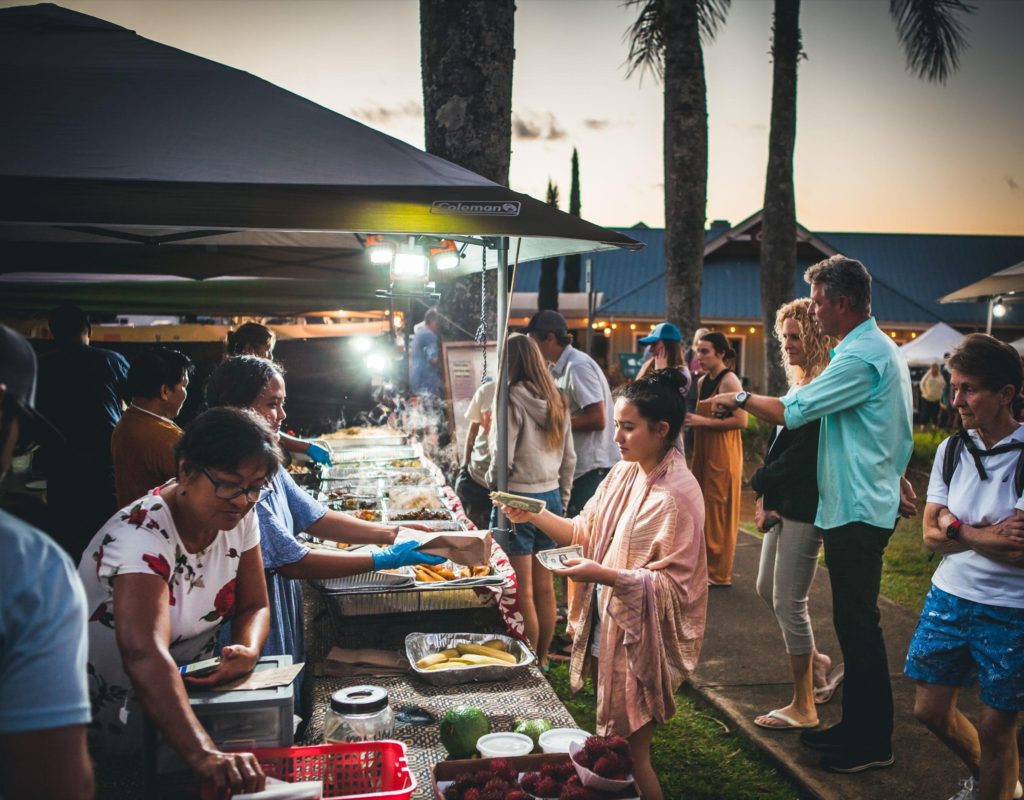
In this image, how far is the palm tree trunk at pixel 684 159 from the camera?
968cm

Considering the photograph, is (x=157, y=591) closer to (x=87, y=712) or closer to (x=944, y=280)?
(x=87, y=712)

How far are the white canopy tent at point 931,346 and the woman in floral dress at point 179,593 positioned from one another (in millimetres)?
23701

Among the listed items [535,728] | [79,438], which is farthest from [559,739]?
[79,438]

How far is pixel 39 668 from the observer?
107cm

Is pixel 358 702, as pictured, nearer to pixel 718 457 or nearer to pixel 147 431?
pixel 147 431

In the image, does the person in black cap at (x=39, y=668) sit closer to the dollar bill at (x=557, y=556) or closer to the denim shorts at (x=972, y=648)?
the dollar bill at (x=557, y=556)

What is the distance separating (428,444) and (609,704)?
5.07 m

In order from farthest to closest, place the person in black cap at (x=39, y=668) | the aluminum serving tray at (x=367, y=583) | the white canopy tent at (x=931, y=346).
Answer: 1. the white canopy tent at (x=931, y=346)
2. the aluminum serving tray at (x=367, y=583)
3. the person in black cap at (x=39, y=668)

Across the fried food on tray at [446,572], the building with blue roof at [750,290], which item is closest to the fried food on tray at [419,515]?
the fried food on tray at [446,572]

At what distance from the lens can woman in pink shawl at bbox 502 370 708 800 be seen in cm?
271

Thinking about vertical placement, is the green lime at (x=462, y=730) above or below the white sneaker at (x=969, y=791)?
above

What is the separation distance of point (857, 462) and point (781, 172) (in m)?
10.2

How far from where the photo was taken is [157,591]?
6.10 ft

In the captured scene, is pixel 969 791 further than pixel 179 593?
Yes
